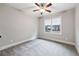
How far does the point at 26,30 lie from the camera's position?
14.3 feet

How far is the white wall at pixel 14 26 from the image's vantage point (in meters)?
2.93

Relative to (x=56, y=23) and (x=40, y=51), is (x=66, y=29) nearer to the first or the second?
(x=56, y=23)

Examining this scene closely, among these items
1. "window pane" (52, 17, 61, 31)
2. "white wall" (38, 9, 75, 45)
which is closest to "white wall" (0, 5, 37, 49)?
"window pane" (52, 17, 61, 31)

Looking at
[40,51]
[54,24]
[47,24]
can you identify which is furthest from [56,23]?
[40,51]

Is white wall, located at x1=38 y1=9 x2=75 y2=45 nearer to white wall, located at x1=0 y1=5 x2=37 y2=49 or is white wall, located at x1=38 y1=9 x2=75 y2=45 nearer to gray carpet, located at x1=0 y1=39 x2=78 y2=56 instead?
gray carpet, located at x1=0 y1=39 x2=78 y2=56

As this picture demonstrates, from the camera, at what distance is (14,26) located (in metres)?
3.47

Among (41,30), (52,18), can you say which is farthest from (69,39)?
(41,30)

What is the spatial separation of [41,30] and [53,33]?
1184 millimetres

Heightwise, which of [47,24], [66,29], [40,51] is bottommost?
[40,51]

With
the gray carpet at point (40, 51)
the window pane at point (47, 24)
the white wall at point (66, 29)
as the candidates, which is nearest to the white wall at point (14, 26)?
the gray carpet at point (40, 51)

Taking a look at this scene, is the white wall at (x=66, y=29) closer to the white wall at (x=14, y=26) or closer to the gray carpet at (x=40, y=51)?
the gray carpet at (x=40, y=51)

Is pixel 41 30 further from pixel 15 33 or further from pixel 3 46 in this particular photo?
pixel 3 46

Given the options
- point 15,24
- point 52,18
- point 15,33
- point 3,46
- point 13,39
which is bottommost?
point 3,46

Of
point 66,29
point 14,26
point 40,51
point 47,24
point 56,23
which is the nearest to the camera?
point 40,51
